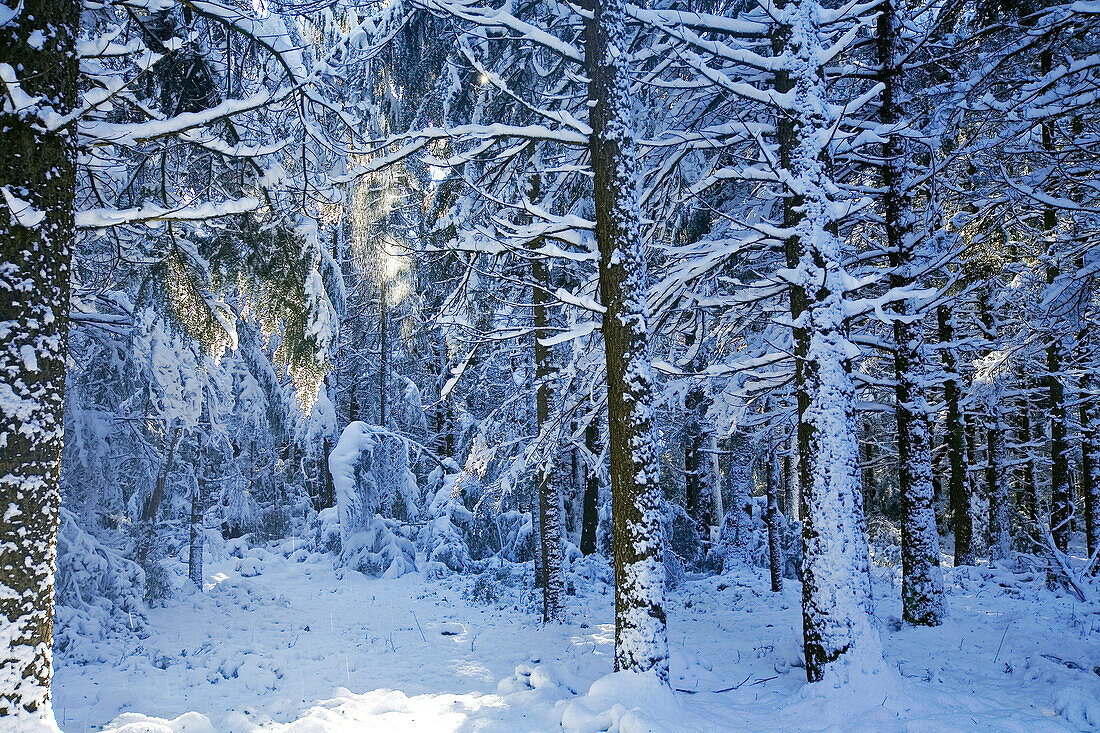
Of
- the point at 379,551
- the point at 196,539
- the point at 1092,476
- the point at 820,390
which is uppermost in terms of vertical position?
the point at 820,390

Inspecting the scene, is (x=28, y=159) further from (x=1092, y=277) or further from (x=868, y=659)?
(x=1092, y=277)

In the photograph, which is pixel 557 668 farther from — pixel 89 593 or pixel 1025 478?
pixel 1025 478

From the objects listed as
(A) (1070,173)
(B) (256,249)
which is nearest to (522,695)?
(B) (256,249)

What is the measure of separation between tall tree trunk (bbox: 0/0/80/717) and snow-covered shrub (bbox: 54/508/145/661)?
709cm

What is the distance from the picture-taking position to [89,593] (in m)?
9.94

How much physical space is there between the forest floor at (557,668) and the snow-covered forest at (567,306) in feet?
0.25

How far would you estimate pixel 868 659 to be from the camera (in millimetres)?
6117

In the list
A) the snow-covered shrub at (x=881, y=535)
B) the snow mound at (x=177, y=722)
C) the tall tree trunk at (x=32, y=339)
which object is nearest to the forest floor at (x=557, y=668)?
the snow mound at (x=177, y=722)

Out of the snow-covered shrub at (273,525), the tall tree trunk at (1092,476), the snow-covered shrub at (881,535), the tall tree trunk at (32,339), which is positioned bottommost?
the snow-covered shrub at (881,535)

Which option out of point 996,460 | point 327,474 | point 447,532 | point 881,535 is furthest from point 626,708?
point 881,535

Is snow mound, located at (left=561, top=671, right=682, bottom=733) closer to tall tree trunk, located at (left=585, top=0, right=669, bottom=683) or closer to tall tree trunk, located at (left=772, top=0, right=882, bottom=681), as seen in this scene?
tall tree trunk, located at (left=585, top=0, right=669, bottom=683)

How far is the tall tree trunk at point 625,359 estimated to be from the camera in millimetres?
6039

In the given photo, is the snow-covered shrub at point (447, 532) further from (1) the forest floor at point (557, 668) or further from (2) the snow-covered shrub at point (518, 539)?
(1) the forest floor at point (557, 668)

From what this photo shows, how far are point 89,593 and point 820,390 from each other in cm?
1100
